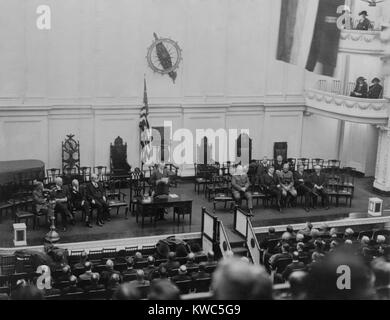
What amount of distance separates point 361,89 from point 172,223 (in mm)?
9440

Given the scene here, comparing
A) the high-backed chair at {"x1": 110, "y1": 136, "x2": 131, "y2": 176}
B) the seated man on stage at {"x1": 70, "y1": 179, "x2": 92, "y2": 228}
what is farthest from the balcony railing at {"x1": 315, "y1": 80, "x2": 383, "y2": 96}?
the seated man on stage at {"x1": 70, "y1": 179, "x2": 92, "y2": 228}

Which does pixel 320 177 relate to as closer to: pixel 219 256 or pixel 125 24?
pixel 219 256

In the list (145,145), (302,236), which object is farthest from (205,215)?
(145,145)

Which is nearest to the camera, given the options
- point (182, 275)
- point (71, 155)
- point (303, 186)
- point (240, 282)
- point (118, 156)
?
point (240, 282)

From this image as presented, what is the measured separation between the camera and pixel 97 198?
17.9 meters

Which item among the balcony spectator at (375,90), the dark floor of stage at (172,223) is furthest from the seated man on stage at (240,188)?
the balcony spectator at (375,90)

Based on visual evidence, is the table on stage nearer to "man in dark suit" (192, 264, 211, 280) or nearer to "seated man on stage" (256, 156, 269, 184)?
"seated man on stage" (256, 156, 269, 184)

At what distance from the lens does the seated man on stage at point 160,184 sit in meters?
18.0

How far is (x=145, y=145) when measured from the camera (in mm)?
22922

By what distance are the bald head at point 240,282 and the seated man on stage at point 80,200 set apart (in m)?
14.9

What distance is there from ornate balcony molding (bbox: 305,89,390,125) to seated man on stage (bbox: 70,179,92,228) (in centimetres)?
1060

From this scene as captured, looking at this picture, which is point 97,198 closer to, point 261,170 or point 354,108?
point 261,170

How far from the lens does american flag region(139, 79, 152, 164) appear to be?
22.1 m

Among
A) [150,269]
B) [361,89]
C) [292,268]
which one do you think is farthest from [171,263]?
[361,89]
